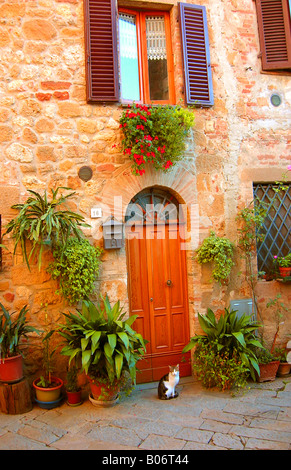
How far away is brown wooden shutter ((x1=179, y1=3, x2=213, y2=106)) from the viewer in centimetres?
511

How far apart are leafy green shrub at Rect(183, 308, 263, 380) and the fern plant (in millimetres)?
1927

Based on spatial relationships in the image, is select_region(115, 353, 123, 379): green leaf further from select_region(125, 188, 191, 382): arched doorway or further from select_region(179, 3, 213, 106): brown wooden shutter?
select_region(179, 3, 213, 106): brown wooden shutter

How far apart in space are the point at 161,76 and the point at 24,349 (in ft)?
13.1

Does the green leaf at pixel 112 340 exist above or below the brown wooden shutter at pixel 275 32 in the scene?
below

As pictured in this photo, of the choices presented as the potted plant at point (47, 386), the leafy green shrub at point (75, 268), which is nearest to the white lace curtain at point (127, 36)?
the leafy green shrub at point (75, 268)

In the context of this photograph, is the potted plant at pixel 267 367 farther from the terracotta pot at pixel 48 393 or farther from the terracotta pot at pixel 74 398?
the terracotta pot at pixel 48 393

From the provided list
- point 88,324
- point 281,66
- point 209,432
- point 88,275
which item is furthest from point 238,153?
point 209,432

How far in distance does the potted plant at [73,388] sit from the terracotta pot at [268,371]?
2.25 meters

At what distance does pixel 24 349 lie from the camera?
4309 mm

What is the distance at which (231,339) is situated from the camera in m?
4.43

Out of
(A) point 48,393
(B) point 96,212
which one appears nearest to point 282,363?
(A) point 48,393

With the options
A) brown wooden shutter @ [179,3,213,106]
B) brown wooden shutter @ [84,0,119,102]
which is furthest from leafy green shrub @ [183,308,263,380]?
brown wooden shutter @ [84,0,119,102]

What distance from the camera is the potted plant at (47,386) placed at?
4.02 meters

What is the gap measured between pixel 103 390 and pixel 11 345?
1069mm
